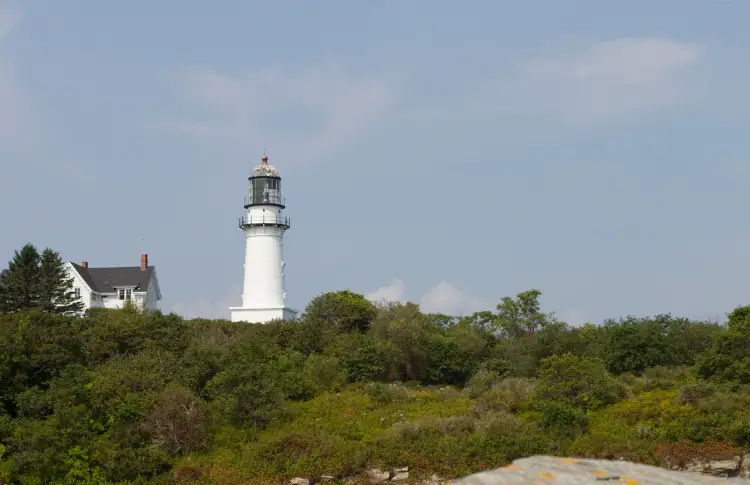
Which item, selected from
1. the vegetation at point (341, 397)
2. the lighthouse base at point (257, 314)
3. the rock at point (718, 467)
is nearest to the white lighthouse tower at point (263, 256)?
the lighthouse base at point (257, 314)

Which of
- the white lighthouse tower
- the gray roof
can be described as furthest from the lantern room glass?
the gray roof

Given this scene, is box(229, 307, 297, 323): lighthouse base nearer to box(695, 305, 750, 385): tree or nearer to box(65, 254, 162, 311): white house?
box(65, 254, 162, 311): white house

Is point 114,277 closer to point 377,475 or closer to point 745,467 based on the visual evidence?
point 377,475

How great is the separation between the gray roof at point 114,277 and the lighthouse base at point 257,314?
13024mm

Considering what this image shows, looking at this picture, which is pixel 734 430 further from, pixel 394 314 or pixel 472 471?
pixel 394 314

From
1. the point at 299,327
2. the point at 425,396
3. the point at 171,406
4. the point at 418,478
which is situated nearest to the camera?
the point at 418,478

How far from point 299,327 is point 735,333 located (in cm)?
1905

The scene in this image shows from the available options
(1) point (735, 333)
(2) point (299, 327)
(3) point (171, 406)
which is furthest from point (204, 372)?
(1) point (735, 333)

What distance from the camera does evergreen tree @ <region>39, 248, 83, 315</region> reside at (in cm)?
4747

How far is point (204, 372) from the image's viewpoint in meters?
35.6

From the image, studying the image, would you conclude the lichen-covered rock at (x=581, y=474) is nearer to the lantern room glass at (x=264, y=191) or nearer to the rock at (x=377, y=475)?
the rock at (x=377, y=475)

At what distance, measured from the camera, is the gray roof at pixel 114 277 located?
202ft

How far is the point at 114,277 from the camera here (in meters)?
62.6

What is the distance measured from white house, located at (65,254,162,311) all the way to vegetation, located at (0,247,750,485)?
18.0 m
